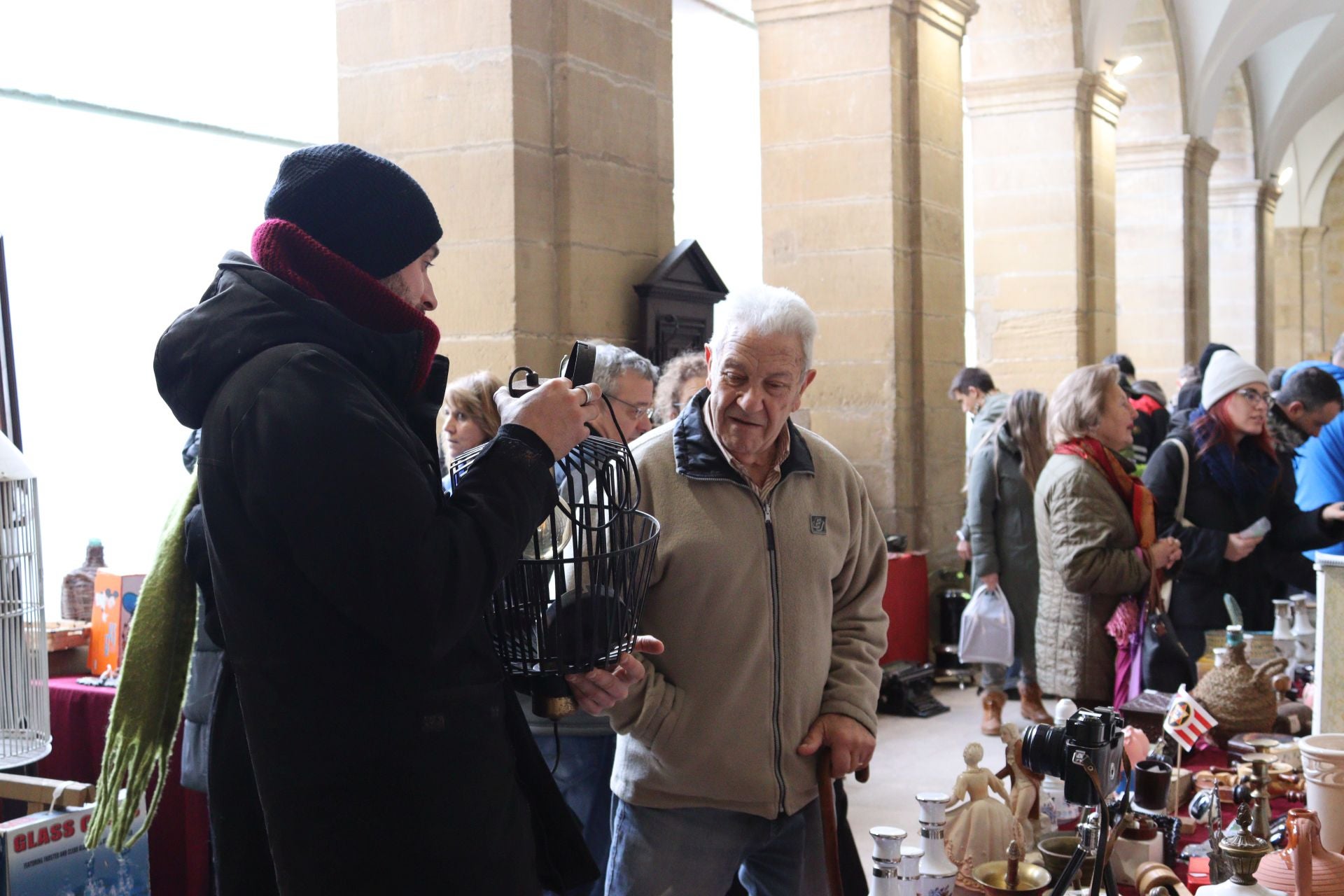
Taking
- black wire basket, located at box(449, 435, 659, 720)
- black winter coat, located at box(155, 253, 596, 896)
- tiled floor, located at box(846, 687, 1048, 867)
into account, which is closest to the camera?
black winter coat, located at box(155, 253, 596, 896)

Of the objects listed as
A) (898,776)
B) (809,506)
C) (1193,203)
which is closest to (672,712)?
(809,506)

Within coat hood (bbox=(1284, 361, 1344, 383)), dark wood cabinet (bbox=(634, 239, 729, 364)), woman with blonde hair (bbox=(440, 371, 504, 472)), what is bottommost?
woman with blonde hair (bbox=(440, 371, 504, 472))

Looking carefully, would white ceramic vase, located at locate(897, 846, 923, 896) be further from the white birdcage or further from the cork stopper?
the white birdcage

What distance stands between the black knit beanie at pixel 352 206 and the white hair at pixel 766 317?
0.80m

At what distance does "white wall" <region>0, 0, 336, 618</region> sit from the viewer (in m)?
4.49

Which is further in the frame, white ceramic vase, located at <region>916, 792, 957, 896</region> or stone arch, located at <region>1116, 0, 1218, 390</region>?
stone arch, located at <region>1116, 0, 1218, 390</region>

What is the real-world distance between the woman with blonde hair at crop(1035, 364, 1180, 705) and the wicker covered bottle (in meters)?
3.01

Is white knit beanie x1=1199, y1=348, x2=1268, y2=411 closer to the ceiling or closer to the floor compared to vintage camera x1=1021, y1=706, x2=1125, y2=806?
closer to the ceiling

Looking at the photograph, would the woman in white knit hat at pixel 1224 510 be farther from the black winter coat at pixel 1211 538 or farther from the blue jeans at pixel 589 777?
the blue jeans at pixel 589 777

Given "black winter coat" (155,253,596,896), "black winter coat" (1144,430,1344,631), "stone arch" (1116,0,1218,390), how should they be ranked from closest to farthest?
"black winter coat" (155,253,596,896) → "black winter coat" (1144,430,1344,631) → "stone arch" (1116,0,1218,390)

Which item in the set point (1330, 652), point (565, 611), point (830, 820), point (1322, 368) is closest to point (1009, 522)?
point (1322, 368)

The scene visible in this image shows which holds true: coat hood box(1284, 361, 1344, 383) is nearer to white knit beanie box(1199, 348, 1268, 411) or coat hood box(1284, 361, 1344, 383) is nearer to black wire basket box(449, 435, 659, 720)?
white knit beanie box(1199, 348, 1268, 411)

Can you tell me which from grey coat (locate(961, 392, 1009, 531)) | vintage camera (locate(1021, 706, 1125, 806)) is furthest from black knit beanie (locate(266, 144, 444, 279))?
grey coat (locate(961, 392, 1009, 531))

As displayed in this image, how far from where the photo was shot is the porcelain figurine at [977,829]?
2.22m
